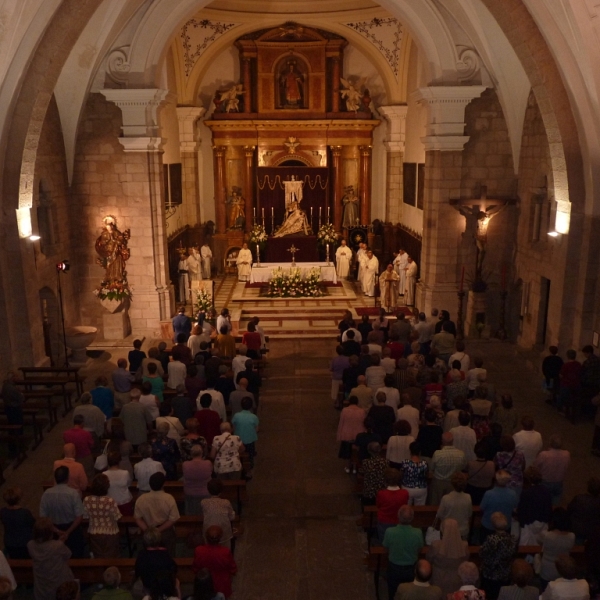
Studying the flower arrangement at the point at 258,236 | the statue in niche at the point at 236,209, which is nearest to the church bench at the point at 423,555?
the flower arrangement at the point at 258,236

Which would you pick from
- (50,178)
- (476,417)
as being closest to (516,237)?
(476,417)

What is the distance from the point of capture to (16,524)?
253 inches

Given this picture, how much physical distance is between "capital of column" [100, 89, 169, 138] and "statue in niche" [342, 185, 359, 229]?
936cm

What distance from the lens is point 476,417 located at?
8.77 meters

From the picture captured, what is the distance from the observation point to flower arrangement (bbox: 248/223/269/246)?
2219 cm

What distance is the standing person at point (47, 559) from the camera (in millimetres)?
5840

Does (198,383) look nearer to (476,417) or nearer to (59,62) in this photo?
(476,417)

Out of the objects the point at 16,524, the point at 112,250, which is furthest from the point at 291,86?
the point at 16,524

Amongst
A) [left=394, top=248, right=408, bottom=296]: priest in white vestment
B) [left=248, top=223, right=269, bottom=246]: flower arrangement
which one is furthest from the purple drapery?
[left=394, top=248, right=408, bottom=296]: priest in white vestment

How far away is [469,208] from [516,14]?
5210 mm

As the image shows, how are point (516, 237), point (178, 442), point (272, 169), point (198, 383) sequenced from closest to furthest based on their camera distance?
point (178, 442), point (198, 383), point (516, 237), point (272, 169)

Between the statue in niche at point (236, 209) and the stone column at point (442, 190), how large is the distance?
861 cm

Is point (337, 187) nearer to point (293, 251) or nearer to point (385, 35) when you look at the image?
point (293, 251)

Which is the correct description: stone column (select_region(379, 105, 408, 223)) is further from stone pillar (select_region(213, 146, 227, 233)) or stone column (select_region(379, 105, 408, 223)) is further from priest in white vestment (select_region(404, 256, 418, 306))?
stone pillar (select_region(213, 146, 227, 233))
